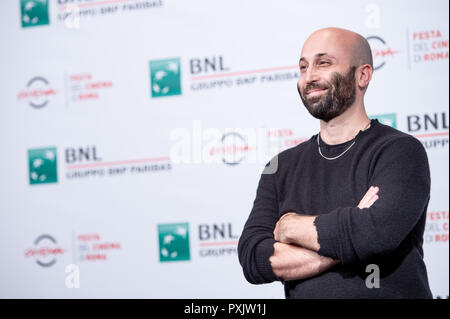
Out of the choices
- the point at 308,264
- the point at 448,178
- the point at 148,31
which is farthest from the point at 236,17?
the point at 308,264

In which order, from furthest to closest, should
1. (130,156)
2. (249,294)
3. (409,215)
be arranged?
(130,156)
(249,294)
(409,215)

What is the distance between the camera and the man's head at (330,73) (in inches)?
75.5

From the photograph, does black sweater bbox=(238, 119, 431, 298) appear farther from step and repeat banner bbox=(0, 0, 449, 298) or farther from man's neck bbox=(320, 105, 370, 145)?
step and repeat banner bbox=(0, 0, 449, 298)

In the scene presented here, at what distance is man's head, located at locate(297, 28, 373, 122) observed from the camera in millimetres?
1919

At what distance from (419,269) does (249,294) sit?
4.88ft

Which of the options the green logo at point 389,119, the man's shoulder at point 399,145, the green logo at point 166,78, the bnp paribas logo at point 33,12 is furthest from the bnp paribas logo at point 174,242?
the man's shoulder at point 399,145

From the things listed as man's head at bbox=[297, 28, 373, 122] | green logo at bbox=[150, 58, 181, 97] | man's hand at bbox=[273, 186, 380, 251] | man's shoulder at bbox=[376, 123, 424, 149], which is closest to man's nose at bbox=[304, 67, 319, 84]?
man's head at bbox=[297, 28, 373, 122]

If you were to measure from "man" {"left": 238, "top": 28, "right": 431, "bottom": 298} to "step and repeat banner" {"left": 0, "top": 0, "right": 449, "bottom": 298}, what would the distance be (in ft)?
3.51

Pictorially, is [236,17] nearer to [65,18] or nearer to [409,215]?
[65,18]

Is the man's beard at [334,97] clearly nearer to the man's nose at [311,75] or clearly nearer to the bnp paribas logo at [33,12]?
the man's nose at [311,75]

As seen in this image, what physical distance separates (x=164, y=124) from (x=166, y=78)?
0.27 m

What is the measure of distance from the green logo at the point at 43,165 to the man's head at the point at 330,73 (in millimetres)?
2040

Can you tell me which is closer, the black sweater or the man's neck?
the black sweater
